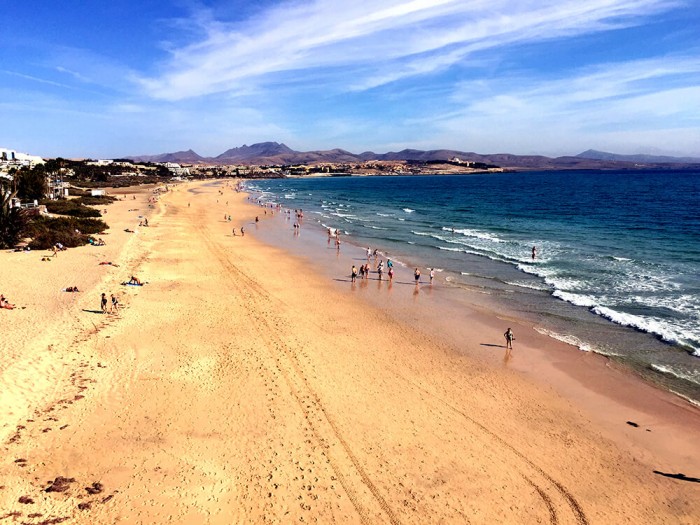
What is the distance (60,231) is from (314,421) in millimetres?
28151

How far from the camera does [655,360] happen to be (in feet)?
51.8

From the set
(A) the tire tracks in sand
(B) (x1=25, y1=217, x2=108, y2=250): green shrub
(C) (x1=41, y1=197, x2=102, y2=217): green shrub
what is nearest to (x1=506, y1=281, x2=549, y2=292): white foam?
(A) the tire tracks in sand

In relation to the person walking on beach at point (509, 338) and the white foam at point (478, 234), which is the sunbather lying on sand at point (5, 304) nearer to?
the person walking on beach at point (509, 338)

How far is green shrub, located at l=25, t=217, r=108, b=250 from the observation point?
28406 mm

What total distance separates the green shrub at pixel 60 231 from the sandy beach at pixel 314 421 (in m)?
8.86

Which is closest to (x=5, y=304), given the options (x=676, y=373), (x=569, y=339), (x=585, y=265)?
(x=569, y=339)

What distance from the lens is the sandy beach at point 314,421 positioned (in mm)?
8977

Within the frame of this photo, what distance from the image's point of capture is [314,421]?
11688 millimetres

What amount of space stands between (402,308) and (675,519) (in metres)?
13.8

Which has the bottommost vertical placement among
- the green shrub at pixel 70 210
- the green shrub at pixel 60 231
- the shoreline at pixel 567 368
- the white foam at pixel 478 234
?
the shoreline at pixel 567 368

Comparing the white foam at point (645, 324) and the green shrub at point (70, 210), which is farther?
the green shrub at point (70, 210)

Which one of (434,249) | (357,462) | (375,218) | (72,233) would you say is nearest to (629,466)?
(357,462)

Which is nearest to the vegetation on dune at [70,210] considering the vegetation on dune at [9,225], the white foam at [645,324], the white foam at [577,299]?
the vegetation on dune at [9,225]

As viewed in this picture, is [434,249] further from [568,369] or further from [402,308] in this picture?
[568,369]
